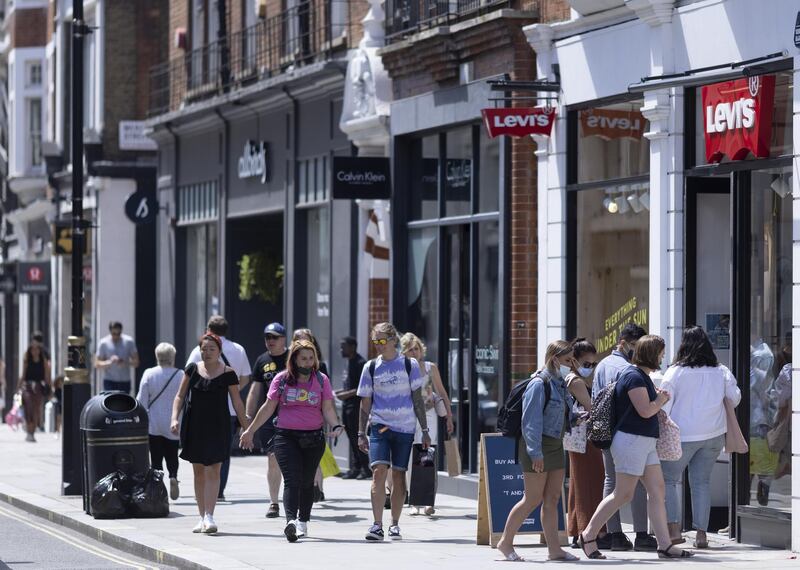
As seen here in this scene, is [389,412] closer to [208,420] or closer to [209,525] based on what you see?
[208,420]

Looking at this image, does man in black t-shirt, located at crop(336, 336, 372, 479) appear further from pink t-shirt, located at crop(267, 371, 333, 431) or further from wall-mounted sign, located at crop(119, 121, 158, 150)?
wall-mounted sign, located at crop(119, 121, 158, 150)

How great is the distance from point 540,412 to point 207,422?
3.62 meters

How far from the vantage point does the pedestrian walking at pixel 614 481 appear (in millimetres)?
13531

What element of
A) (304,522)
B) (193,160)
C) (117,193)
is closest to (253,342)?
(193,160)

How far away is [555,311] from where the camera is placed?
17719mm

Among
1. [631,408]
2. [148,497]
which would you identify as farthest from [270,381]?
[631,408]

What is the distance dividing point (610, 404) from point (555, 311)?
4.58 metres

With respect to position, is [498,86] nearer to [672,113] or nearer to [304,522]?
[672,113]

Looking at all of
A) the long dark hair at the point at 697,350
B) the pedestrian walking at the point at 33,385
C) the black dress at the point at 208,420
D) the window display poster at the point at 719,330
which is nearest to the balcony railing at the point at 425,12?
the window display poster at the point at 719,330

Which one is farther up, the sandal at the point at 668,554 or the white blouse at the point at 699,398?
the white blouse at the point at 699,398

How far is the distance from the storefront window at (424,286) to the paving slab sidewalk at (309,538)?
186 cm

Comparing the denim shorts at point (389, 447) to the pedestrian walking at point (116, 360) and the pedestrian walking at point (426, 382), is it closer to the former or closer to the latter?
the pedestrian walking at point (426, 382)

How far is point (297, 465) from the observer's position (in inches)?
577

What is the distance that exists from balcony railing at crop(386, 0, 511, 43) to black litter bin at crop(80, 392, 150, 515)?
5.49 metres
